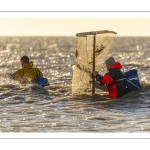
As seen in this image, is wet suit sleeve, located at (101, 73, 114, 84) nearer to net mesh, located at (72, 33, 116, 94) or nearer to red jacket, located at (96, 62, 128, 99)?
red jacket, located at (96, 62, 128, 99)

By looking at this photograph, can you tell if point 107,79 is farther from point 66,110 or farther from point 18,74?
point 18,74

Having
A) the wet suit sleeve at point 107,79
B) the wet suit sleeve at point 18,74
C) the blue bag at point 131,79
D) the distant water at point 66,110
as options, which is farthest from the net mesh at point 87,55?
the wet suit sleeve at point 18,74

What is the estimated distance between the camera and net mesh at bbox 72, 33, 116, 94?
16.1 metres

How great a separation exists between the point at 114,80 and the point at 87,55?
3.02 ft

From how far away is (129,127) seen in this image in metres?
14.1

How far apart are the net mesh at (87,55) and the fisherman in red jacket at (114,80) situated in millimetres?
240

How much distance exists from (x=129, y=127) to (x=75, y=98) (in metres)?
3.14

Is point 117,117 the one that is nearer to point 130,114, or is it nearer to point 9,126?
point 130,114

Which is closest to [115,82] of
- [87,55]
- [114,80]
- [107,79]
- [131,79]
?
[114,80]

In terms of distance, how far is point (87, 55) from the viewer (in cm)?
1634

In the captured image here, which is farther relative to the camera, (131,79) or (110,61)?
(131,79)
